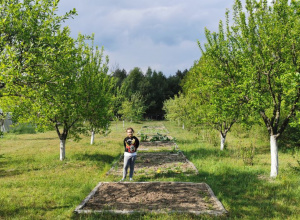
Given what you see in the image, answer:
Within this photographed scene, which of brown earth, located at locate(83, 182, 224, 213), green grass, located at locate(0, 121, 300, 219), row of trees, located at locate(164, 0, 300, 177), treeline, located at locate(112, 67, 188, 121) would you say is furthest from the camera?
treeline, located at locate(112, 67, 188, 121)

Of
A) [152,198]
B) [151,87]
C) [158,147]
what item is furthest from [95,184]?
[151,87]

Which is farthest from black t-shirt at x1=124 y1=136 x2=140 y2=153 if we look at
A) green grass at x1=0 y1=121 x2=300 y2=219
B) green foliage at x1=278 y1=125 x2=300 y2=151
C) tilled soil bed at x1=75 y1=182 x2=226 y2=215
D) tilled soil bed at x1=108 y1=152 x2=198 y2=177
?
green foliage at x1=278 y1=125 x2=300 y2=151

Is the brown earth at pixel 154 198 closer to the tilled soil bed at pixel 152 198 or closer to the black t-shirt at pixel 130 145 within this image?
the tilled soil bed at pixel 152 198

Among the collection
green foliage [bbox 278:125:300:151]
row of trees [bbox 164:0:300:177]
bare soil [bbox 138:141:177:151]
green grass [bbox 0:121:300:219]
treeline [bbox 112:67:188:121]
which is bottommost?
green grass [bbox 0:121:300:219]

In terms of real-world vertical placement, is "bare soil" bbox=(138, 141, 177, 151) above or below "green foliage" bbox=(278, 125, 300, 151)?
below

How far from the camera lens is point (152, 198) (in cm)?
691

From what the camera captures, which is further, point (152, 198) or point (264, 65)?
point (264, 65)

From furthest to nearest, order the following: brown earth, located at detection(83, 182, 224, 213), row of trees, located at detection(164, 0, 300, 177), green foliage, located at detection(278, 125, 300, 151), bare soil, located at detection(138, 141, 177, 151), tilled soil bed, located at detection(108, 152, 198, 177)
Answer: bare soil, located at detection(138, 141, 177, 151) → green foliage, located at detection(278, 125, 300, 151) → tilled soil bed, located at detection(108, 152, 198, 177) → row of trees, located at detection(164, 0, 300, 177) → brown earth, located at detection(83, 182, 224, 213)

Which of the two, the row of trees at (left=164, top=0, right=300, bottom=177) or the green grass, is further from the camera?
the row of trees at (left=164, top=0, right=300, bottom=177)

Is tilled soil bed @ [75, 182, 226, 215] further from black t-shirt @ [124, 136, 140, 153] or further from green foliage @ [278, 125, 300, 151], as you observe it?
green foliage @ [278, 125, 300, 151]

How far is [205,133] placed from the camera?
21.4 metres

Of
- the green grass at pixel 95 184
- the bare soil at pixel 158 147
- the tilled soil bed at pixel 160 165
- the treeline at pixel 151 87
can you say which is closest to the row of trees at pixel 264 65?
the green grass at pixel 95 184

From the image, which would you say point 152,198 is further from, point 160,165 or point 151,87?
point 151,87

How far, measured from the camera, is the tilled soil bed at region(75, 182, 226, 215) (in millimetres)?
6137
